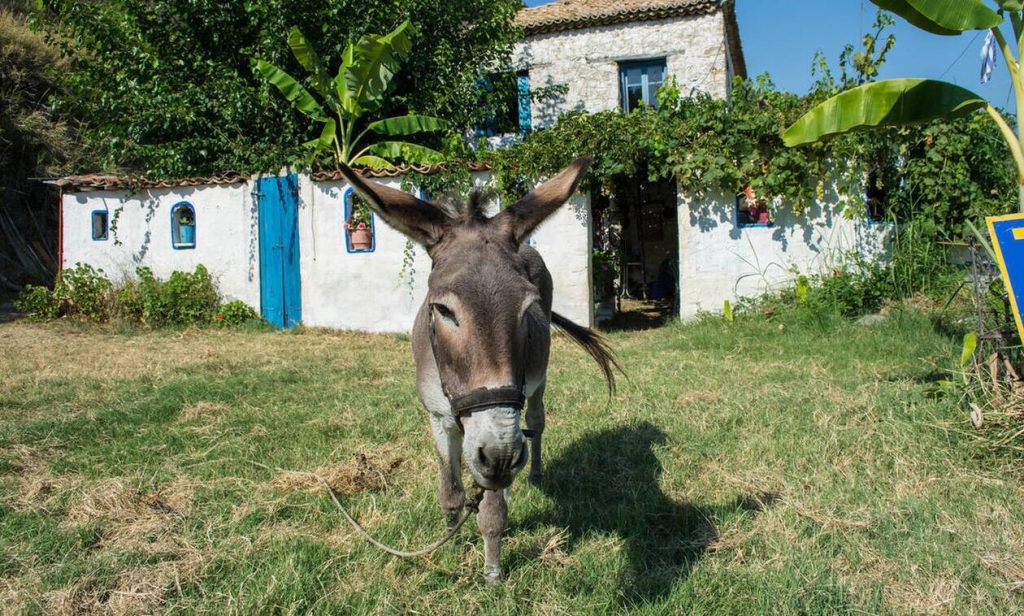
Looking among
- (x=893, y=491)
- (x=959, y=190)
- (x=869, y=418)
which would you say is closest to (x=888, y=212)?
(x=959, y=190)

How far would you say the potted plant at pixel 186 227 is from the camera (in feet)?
41.7

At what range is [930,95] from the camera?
14.8 ft

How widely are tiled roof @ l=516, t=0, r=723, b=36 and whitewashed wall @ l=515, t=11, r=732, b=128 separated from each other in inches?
7.4

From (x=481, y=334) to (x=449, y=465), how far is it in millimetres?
1338

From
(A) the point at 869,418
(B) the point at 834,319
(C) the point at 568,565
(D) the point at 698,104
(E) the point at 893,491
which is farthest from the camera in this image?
(D) the point at 698,104

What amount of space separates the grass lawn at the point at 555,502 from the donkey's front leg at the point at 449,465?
0.16m

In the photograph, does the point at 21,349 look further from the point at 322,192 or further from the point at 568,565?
the point at 568,565

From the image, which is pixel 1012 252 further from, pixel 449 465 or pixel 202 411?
pixel 202 411

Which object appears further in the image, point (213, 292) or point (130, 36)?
point (130, 36)

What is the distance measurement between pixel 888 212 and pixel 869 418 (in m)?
6.06

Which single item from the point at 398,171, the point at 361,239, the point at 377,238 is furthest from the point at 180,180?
the point at 398,171

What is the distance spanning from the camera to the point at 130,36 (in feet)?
44.1

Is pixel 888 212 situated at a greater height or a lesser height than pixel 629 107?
lesser

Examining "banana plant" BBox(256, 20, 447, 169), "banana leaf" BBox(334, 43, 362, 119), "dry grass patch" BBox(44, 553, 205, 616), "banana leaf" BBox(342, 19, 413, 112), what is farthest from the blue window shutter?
"dry grass patch" BBox(44, 553, 205, 616)
